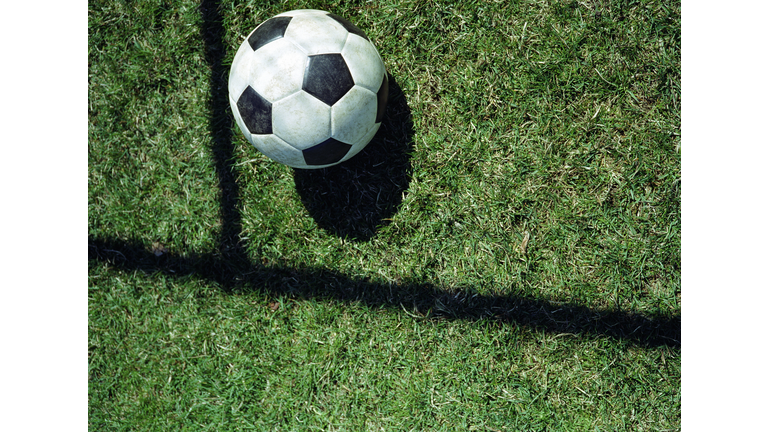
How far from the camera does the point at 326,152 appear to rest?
261 cm

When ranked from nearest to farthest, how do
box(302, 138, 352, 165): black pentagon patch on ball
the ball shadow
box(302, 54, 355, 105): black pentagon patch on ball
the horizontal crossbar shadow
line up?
box(302, 54, 355, 105): black pentagon patch on ball, box(302, 138, 352, 165): black pentagon patch on ball, the horizontal crossbar shadow, the ball shadow

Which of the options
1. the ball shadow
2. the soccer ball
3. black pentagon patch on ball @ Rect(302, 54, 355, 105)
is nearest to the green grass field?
the ball shadow

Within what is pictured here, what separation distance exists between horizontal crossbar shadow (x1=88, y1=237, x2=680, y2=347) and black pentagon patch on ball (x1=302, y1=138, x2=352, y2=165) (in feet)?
2.94

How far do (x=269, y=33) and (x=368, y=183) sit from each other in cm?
115

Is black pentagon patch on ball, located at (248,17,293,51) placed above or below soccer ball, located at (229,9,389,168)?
above

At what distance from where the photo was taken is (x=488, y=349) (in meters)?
3.10

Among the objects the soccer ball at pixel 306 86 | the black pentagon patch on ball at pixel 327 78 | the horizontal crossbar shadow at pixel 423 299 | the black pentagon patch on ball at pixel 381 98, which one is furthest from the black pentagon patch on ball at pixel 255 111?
the horizontal crossbar shadow at pixel 423 299

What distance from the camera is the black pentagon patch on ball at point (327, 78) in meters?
2.44

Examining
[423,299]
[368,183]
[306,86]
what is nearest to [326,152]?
[306,86]

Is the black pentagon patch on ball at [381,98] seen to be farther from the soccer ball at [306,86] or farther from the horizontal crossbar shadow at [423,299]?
the horizontal crossbar shadow at [423,299]

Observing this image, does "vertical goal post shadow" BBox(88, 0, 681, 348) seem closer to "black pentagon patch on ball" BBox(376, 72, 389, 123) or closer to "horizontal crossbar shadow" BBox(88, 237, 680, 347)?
"horizontal crossbar shadow" BBox(88, 237, 680, 347)

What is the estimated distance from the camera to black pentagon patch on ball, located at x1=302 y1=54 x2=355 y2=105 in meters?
2.44

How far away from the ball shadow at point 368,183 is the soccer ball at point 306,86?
21.9 inches

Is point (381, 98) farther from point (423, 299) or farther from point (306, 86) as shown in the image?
point (423, 299)
